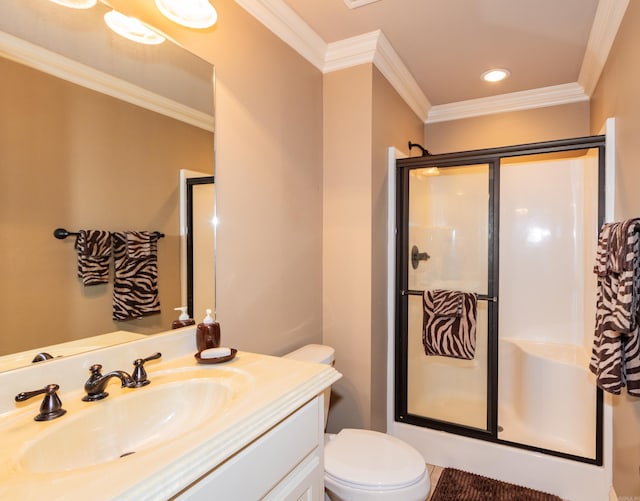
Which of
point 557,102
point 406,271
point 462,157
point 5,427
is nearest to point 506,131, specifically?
point 557,102

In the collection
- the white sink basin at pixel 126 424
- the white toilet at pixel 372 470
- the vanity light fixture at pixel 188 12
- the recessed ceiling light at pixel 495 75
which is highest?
the recessed ceiling light at pixel 495 75

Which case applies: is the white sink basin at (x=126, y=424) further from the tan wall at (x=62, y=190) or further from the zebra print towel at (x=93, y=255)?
the zebra print towel at (x=93, y=255)

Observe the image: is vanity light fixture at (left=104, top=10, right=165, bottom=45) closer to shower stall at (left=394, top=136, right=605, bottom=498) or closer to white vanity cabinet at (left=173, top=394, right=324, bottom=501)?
white vanity cabinet at (left=173, top=394, right=324, bottom=501)

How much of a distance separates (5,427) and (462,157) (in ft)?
7.47

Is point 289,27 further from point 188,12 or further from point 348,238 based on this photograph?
point 348,238

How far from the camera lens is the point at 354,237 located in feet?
7.00

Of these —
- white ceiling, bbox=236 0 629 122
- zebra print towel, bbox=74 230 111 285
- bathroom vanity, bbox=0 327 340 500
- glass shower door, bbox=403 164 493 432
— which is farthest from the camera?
glass shower door, bbox=403 164 493 432

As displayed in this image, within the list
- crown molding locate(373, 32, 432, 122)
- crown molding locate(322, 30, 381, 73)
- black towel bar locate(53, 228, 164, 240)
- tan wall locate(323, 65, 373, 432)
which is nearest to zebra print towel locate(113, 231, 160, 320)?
black towel bar locate(53, 228, 164, 240)

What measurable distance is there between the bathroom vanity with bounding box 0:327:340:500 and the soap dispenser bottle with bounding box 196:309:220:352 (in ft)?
0.23

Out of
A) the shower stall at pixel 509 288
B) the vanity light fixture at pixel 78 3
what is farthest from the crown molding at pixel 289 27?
the shower stall at pixel 509 288

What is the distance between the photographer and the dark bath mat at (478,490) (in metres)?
1.92

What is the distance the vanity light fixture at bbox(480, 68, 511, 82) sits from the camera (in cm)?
241

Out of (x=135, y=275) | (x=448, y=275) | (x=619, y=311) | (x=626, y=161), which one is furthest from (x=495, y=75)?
(x=135, y=275)

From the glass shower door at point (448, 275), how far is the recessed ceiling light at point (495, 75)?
62cm
